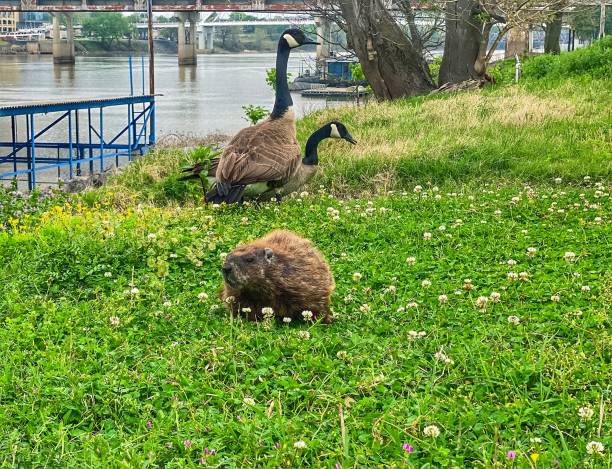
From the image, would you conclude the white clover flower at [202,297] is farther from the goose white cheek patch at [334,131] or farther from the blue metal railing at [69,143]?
the blue metal railing at [69,143]

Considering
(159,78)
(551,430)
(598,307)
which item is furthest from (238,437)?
(159,78)

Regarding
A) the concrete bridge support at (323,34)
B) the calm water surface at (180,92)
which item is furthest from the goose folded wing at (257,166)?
the calm water surface at (180,92)

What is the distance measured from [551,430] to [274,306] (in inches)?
92.8

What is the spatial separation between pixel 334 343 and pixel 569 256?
2.59 meters

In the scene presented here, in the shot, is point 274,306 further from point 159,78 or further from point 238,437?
point 159,78

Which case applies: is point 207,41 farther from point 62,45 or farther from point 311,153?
point 311,153

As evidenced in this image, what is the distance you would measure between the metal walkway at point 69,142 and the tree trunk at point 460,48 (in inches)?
513

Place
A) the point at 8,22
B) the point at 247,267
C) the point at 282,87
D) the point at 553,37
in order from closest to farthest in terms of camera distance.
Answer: the point at 247,267, the point at 282,87, the point at 553,37, the point at 8,22

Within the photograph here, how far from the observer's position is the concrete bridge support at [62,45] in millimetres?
105012

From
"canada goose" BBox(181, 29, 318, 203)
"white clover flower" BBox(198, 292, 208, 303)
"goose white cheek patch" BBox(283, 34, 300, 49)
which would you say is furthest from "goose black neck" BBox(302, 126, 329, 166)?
"white clover flower" BBox(198, 292, 208, 303)

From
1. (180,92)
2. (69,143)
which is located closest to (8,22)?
(180,92)

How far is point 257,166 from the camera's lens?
388 inches

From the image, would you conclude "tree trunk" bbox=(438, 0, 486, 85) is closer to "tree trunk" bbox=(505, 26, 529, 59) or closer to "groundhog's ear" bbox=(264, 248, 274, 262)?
"tree trunk" bbox=(505, 26, 529, 59)

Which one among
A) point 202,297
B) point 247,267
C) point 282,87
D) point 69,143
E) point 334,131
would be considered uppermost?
point 282,87
